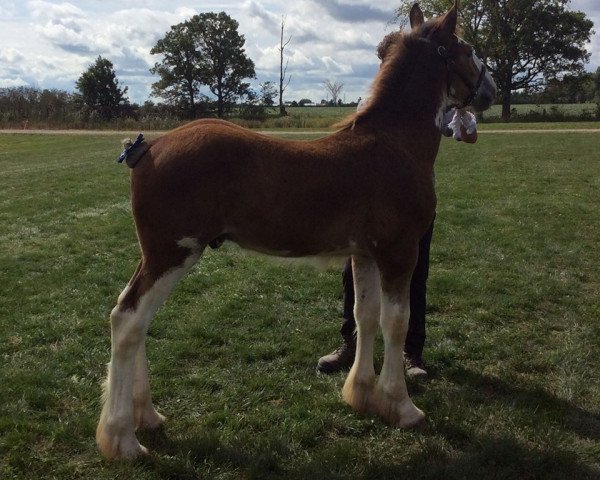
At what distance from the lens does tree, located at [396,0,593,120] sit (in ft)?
162

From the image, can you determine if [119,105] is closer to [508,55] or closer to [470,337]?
[508,55]

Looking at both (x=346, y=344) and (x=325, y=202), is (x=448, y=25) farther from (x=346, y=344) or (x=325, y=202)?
(x=346, y=344)

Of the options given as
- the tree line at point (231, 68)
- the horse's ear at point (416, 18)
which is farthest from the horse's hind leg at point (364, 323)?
the tree line at point (231, 68)

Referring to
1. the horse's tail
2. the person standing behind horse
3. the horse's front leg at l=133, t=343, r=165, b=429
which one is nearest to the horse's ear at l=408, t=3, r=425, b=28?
the person standing behind horse

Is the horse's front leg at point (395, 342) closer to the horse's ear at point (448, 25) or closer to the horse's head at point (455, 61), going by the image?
the horse's head at point (455, 61)

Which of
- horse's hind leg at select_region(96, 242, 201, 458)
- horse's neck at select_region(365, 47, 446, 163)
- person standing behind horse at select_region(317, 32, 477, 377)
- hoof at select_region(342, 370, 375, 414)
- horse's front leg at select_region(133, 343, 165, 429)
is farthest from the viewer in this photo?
person standing behind horse at select_region(317, 32, 477, 377)

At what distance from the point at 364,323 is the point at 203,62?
47.1 metres

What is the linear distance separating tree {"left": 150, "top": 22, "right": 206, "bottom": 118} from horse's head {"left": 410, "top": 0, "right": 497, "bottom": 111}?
44361 millimetres

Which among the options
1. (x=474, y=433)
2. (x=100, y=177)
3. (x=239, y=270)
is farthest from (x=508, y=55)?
(x=474, y=433)

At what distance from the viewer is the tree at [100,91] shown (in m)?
43.8

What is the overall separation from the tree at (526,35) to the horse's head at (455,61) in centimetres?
4734

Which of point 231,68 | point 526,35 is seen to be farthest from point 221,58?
point 526,35

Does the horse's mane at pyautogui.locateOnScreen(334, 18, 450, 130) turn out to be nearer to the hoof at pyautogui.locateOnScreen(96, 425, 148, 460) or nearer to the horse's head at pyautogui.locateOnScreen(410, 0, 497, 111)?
the horse's head at pyautogui.locateOnScreen(410, 0, 497, 111)

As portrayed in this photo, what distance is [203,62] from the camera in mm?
48281
